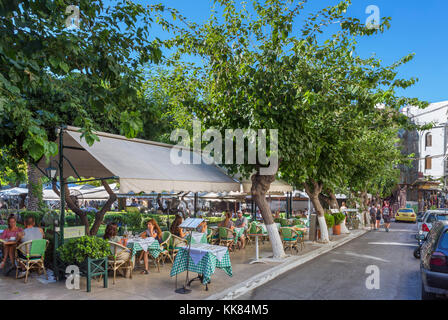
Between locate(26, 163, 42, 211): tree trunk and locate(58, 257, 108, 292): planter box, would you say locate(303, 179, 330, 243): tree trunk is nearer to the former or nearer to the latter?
locate(58, 257, 108, 292): planter box

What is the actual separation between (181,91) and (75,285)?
8089 mm

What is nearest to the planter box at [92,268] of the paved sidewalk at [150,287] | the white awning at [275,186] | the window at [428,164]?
the paved sidewalk at [150,287]

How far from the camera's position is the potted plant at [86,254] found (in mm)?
7738

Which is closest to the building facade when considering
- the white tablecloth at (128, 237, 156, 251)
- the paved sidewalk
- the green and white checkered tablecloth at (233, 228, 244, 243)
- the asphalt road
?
the asphalt road

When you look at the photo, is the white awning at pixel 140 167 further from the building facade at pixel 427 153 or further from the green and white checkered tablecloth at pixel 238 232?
the building facade at pixel 427 153

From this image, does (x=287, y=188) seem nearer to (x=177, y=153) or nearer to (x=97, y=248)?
(x=177, y=153)

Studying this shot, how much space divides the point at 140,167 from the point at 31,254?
3.14 metres

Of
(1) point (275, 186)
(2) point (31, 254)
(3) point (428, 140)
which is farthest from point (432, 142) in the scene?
(2) point (31, 254)

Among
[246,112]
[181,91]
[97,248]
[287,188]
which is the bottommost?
[97,248]

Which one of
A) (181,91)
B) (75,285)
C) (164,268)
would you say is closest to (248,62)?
(181,91)

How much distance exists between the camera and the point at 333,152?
13.9m

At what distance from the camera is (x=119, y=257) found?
335 inches

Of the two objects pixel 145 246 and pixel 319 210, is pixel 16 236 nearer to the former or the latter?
pixel 145 246

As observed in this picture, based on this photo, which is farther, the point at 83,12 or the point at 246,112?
the point at 246,112
